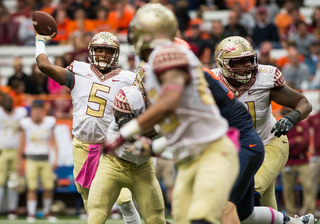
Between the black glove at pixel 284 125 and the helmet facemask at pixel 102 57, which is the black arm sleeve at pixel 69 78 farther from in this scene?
the black glove at pixel 284 125

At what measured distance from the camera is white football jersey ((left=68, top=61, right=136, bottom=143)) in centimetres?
587

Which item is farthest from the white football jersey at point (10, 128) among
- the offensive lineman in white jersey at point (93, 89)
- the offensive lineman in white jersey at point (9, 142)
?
the offensive lineman in white jersey at point (93, 89)

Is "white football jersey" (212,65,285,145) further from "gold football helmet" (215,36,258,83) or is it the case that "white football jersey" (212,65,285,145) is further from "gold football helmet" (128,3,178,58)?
"gold football helmet" (128,3,178,58)

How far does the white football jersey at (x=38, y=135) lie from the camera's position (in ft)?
33.3

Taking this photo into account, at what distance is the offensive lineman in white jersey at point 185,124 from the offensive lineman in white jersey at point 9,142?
6.69 metres

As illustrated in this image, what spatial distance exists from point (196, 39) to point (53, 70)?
6.17 metres

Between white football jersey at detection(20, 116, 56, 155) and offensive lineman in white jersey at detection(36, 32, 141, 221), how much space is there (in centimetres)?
429

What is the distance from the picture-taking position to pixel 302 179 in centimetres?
943

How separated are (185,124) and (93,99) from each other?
203cm

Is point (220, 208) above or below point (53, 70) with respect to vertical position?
below

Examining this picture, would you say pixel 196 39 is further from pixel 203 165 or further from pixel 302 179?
pixel 203 165

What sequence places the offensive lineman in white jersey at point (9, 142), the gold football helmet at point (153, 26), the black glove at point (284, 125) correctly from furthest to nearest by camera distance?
1. the offensive lineman in white jersey at point (9, 142)
2. the black glove at point (284, 125)
3. the gold football helmet at point (153, 26)

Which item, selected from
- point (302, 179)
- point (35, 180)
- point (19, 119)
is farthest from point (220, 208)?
→ point (19, 119)

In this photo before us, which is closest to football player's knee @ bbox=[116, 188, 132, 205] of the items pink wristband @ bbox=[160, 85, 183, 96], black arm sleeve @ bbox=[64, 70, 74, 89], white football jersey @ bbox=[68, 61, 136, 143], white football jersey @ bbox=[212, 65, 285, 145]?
white football jersey @ bbox=[68, 61, 136, 143]
